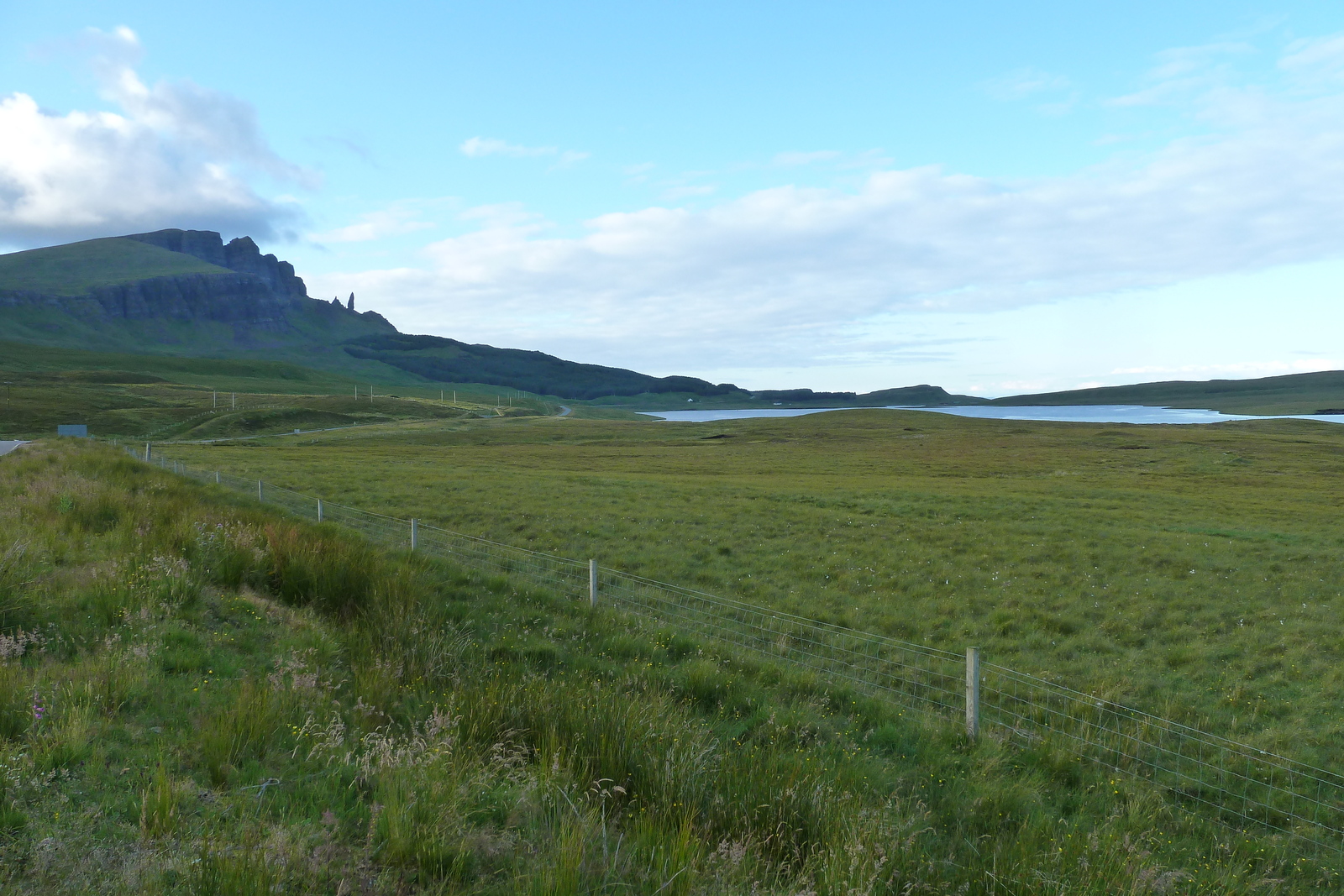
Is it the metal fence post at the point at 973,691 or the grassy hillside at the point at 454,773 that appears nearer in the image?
the grassy hillside at the point at 454,773

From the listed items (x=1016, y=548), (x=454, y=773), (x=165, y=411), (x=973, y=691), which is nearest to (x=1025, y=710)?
(x=973, y=691)

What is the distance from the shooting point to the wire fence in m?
8.52

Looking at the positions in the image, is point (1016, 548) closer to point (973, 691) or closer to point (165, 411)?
point (973, 691)

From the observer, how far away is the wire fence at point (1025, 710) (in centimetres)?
852

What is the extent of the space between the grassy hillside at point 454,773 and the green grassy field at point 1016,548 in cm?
596

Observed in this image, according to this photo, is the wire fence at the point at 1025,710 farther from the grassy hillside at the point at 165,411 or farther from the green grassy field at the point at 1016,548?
the grassy hillside at the point at 165,411

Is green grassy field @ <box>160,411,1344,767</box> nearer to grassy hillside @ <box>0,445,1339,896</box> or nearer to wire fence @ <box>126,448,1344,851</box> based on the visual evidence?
wire fence @ <box>126,448,1344,851</box>

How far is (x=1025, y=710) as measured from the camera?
10.7 meters

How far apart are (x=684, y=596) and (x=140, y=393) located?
168m

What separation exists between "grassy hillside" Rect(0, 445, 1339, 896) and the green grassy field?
5.96m

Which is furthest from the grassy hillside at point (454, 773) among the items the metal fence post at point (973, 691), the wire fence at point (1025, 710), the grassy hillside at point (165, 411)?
the grassy hillside at point (165, 411)

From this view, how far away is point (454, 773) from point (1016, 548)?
71.9 ft

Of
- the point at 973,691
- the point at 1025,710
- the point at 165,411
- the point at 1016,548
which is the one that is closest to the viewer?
the point at 973,691

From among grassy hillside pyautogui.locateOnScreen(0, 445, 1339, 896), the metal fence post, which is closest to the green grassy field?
the metal fence post
